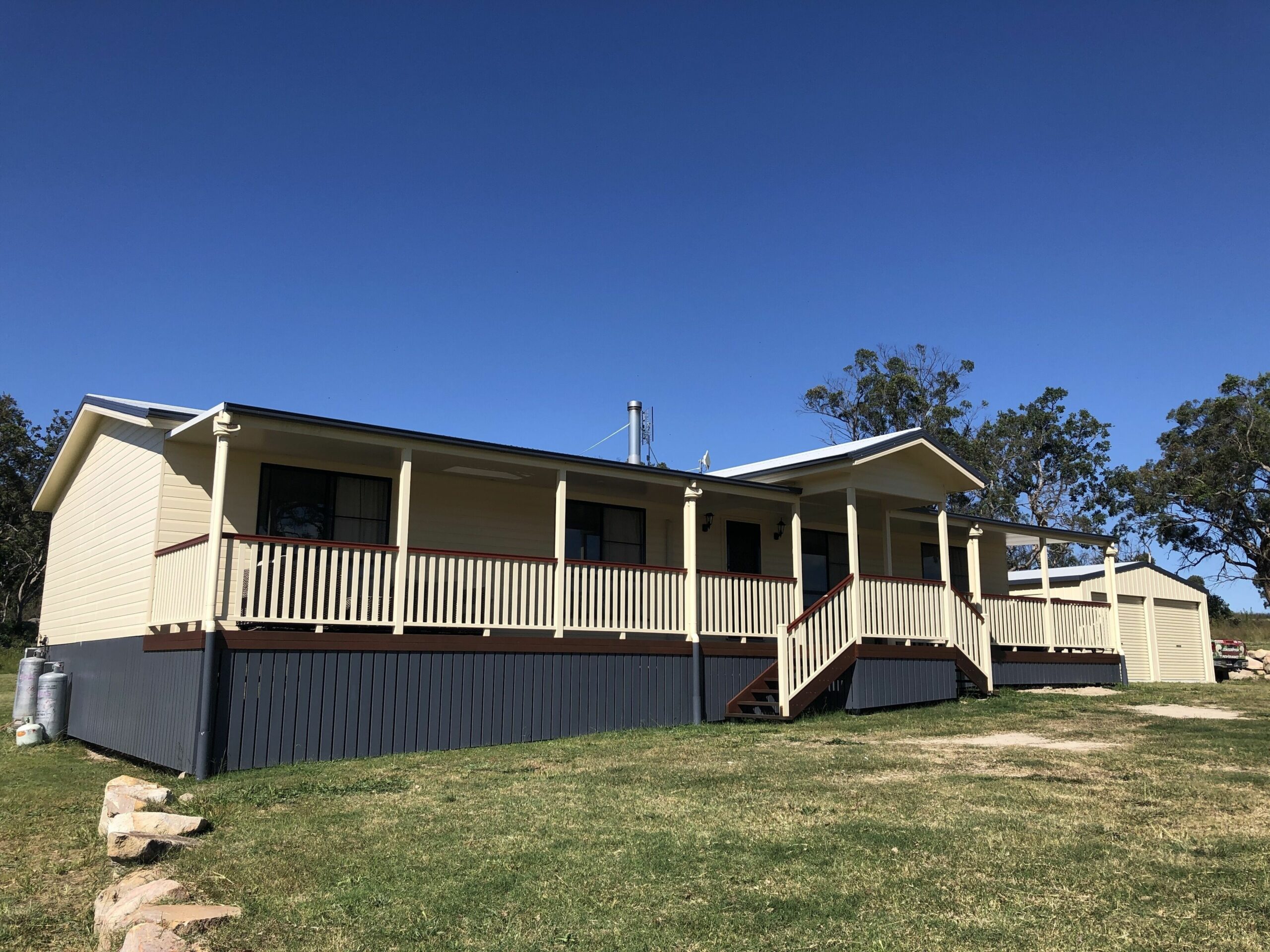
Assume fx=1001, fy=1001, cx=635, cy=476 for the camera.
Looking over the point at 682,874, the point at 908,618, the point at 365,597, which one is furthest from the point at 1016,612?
the point at 682,874

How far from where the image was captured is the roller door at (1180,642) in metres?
25.2

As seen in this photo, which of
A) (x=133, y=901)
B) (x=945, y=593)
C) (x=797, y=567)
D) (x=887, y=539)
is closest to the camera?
(x=133, y=901)

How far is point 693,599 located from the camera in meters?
14.0

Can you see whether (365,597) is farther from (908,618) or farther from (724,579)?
(908,618)

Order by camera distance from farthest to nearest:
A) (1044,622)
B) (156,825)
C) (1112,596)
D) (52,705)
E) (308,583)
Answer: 1. (1112,596)
2. (1044,622)
3. (52,705)
4. (308,583)
5. (156,825)

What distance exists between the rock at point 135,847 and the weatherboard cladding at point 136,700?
3694 millimetres

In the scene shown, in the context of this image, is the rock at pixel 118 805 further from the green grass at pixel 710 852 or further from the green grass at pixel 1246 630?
the green grass at pixel 1246 630

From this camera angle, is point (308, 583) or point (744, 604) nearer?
point (308, 583)

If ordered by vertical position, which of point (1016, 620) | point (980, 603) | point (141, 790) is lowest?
point (141, 790)

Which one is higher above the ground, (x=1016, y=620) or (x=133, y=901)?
(x=1016, y=620)

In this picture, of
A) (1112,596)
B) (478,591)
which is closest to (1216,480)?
(1112,596)

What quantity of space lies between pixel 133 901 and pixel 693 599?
31.3ft

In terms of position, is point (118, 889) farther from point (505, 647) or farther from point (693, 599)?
point (693, 599)

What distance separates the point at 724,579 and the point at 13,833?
9.32 m
